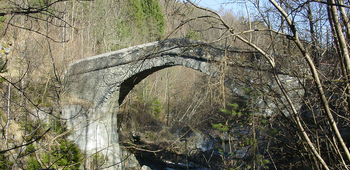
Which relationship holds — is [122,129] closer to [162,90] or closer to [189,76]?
[162,90]

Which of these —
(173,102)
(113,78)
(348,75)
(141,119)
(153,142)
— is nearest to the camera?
(348,75)

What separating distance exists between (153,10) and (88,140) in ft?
33.3

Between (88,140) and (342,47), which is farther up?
(342,47)

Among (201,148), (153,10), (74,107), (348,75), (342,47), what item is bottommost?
(201,148)


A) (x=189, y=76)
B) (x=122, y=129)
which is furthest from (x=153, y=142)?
(x=189, y=76)

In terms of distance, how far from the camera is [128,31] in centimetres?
1391

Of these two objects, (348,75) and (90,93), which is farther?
(90,93)

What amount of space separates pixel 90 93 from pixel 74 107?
24.4 inches

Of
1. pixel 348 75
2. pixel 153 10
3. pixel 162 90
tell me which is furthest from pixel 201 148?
pixel 153 10

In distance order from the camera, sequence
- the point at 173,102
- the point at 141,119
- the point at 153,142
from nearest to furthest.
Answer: the point at 153,142 → the point at 141,119 → the point at 173,102

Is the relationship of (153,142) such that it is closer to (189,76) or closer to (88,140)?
(88,140)

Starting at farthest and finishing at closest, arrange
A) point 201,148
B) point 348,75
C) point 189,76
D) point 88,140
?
point 189,76
point 201,148
point 88,140
point 348,75

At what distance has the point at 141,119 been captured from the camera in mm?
11820

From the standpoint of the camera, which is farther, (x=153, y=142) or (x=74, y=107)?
(x=153, y=142)
